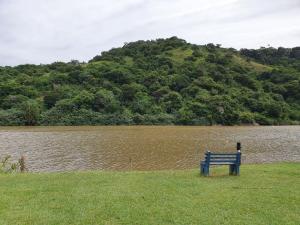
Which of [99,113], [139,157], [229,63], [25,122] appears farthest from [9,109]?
[229,63]

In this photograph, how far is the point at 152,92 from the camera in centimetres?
10131

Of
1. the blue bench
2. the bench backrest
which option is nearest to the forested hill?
the blue bench

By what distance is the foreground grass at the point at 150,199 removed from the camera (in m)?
10.6

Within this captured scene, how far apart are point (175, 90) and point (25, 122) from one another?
4121 cm

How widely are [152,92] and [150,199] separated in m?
89.1

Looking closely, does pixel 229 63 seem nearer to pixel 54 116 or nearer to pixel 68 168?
pixel 54 116

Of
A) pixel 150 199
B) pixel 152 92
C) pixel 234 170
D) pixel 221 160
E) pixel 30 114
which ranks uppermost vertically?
pixel 152 92

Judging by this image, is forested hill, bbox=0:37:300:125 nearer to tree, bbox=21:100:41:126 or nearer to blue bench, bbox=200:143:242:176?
tree, bbox=21:100:41:126

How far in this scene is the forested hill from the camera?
86.0 meters

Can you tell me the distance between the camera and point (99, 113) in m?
86.7

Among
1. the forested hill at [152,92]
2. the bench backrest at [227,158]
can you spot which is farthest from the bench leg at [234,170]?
the forested hill at [152,92]

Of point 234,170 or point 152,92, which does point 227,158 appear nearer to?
point 234,170

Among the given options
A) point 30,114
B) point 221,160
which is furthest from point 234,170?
point 30,114

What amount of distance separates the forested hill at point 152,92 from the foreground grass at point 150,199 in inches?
2692
